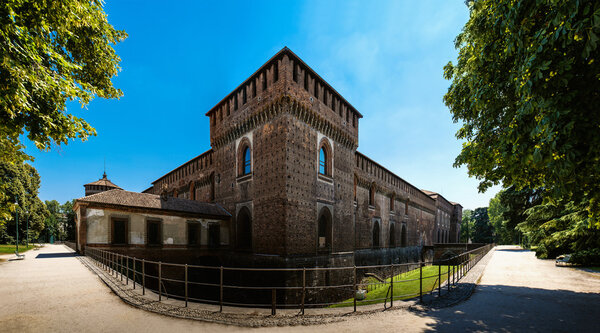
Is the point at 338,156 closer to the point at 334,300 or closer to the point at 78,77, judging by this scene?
the point at 334,300

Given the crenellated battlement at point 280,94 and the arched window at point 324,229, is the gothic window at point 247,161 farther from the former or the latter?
the arched window at point 324,229

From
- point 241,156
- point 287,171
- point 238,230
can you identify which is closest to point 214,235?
point 238,230

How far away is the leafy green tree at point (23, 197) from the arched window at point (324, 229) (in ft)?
105

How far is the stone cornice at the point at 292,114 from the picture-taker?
1538 cm

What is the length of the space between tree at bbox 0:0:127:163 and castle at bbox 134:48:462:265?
8.77m

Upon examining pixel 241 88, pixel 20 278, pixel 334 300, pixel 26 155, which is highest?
pixel 241 88

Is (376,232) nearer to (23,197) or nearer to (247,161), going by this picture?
(247,161)

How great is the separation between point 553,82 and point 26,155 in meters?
14.0

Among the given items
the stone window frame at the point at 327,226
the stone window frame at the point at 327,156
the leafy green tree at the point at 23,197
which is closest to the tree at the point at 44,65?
the stone window frame at the point at 327,156

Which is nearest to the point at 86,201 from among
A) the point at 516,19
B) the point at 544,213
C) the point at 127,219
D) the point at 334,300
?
the point at 127,219

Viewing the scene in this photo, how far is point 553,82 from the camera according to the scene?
13.1ft

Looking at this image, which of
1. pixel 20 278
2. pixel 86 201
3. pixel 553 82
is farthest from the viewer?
pixel 86 201

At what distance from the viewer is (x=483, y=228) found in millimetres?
63938

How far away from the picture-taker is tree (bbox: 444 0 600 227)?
147 inches
